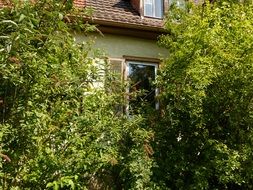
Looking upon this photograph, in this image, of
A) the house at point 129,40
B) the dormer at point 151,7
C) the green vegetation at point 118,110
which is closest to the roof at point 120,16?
the house at point 129,40

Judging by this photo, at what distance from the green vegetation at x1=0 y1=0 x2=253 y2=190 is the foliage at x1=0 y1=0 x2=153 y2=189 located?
16 mm

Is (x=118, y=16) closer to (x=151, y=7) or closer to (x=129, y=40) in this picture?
(x=129, y=40)

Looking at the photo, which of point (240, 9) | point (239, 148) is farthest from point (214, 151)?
point (240, 9)

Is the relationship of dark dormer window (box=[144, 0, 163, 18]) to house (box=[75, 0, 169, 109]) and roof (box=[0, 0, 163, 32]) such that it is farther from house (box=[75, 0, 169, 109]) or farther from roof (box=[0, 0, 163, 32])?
house (box=[75, 0, 169, 109])

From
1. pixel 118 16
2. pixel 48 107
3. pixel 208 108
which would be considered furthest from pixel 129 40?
pixel 48 107

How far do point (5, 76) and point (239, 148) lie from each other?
5004 mm

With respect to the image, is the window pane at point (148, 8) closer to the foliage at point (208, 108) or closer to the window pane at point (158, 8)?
the window pane at point (158, 8)

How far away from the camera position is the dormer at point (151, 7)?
1352 cm

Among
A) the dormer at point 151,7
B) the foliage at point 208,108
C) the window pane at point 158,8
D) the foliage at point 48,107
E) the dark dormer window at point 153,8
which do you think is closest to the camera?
the foliage at point 48,107

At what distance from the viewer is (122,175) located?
8000 millimetres

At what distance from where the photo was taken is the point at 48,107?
6551 mm

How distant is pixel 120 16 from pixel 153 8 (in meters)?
1.32

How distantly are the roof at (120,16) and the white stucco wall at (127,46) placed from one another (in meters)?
0.39

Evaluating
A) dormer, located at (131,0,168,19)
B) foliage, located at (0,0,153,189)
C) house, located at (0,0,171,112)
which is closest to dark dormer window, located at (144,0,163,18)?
dormer, located at (131,0,168,19)
